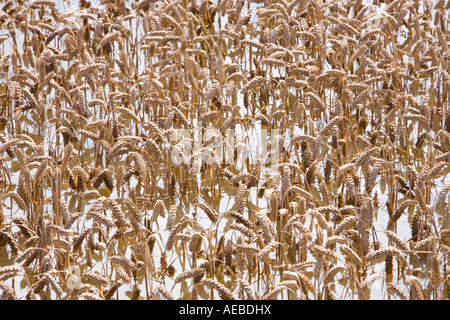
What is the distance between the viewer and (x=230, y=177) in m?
3.28

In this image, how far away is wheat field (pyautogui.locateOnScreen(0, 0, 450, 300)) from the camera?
8.49 ft

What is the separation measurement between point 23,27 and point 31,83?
1.50 m

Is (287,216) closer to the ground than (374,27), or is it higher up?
closer to the ground

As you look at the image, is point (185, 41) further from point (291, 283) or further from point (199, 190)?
point (291, 283)

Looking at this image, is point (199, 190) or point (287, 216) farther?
point (199, 190)

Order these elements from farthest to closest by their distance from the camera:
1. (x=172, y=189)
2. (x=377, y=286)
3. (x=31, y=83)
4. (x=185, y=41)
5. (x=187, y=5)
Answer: (x=187, y=5) → (x=185, y=41) → (x=31, y=83) → (x=172, y=189) → (x=377, y=286)

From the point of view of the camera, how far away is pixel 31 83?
13.0 feet

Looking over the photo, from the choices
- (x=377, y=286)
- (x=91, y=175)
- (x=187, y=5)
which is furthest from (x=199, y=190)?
(x=187, y=5)

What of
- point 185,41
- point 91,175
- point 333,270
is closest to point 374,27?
point 185,41

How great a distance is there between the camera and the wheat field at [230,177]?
2.59 m

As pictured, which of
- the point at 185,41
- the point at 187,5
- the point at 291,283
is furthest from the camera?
the point at 187,5

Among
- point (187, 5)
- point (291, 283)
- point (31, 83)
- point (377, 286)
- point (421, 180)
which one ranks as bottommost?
point (377, 286)
